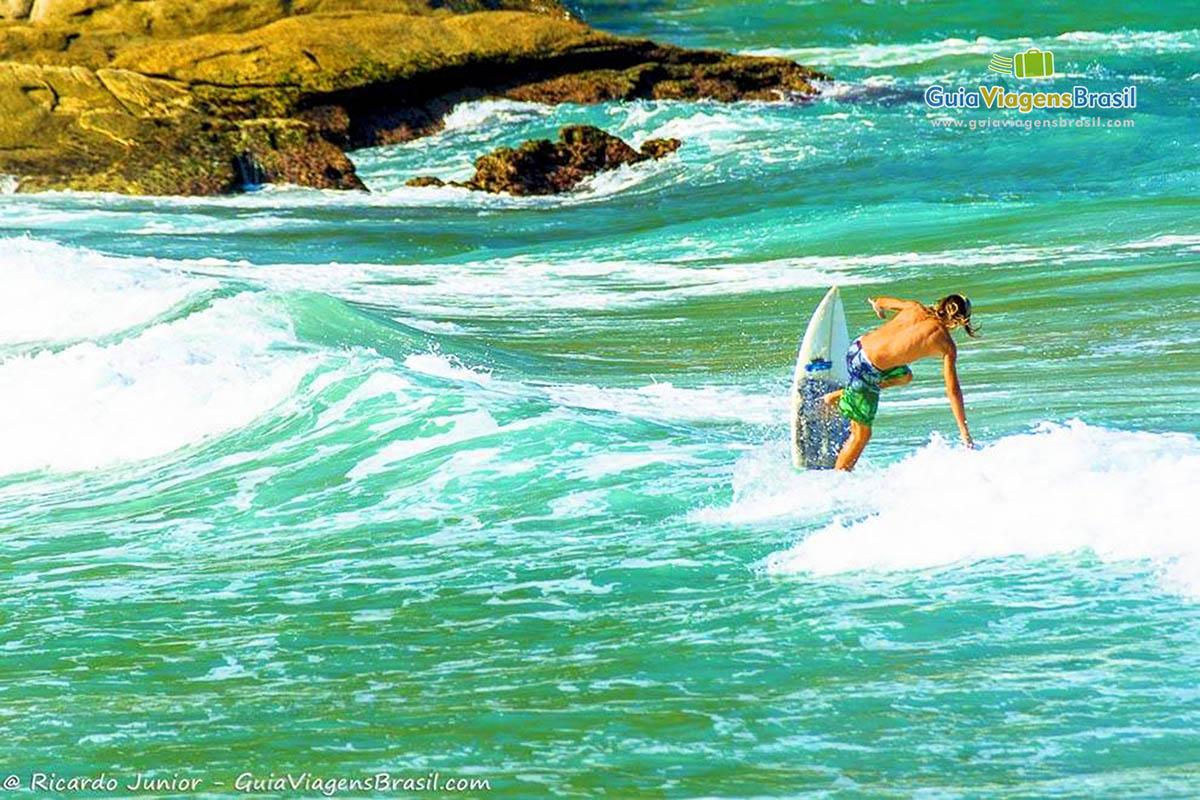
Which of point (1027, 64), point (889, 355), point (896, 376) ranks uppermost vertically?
point (1027, 64)

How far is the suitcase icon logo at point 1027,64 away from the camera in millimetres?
39625

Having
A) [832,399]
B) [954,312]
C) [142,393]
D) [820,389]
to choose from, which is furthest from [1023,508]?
[142,393]


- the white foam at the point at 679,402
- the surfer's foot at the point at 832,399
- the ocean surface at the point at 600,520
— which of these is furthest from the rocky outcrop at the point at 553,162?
the surfer's foot at the point at 832,399

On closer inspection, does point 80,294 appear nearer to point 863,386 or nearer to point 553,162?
point 863,386

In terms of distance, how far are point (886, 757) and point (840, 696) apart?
1.96 ft

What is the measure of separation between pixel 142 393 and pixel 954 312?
644 centimetres

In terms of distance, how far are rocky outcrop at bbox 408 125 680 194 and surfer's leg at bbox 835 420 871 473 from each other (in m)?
18.7

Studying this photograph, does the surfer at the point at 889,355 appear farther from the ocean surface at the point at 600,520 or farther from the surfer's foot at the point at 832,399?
the ocean surface at the point at 600,520

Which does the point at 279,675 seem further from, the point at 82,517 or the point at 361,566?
the point at 82,517

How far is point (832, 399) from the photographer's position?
32.0 ft

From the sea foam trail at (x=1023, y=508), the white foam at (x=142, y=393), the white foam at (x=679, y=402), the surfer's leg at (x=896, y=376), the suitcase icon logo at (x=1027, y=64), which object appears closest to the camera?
the sea foam trail at (x=1023, y=508)

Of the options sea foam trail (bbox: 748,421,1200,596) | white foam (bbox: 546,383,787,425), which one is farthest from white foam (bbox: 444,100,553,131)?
sea foam trail (bbox: 748,421,1200,596)

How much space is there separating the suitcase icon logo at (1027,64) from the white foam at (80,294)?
84.1 ft

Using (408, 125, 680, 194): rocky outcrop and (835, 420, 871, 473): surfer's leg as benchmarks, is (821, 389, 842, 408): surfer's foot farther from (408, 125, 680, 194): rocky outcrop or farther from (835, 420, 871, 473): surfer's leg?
(408, 125, 680, 194): rocky outcrop
